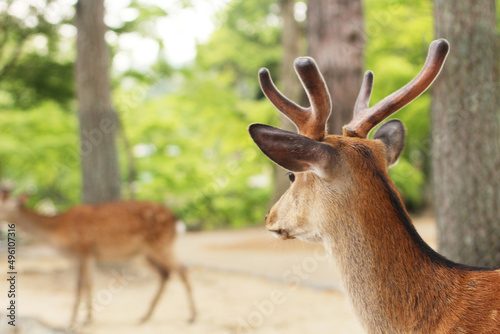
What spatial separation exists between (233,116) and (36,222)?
7.54 m

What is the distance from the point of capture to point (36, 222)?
616 cm

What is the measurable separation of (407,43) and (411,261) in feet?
32.2

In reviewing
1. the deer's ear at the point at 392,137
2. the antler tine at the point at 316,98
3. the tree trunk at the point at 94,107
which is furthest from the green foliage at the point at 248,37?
the antler tine at the point at 316,98

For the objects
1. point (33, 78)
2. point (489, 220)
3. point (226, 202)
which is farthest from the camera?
point (226, 202)

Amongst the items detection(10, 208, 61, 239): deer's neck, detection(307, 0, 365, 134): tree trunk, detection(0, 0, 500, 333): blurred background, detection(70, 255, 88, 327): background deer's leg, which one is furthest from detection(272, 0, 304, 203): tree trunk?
detection(70, 255, 88, 327): background deer's leg

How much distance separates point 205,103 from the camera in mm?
13359

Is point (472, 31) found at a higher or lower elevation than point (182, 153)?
higher

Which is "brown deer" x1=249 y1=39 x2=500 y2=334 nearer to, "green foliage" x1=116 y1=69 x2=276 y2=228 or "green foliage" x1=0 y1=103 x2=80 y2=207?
"green foliage" x1=0 y1=103 x2=80 y2=207

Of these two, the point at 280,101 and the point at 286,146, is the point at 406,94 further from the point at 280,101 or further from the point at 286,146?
the point at 286,146

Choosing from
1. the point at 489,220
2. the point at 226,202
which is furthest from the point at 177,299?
the point at 226,202

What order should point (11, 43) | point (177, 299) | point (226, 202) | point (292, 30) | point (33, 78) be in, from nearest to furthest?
point (177, 299) < point (33, 78) < point (11, 43) < point (292, 30) < point (226, 202)

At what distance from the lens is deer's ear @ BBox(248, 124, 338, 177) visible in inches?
73.9

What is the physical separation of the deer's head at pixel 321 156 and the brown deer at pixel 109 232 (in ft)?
13.0

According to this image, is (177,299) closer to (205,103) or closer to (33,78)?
(33,78)
